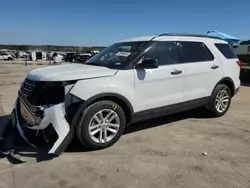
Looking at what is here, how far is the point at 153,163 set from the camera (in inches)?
149

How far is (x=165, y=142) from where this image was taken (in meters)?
4.60

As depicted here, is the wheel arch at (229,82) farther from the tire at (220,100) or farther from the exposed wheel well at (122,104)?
the exposed wheel well at (122,104)

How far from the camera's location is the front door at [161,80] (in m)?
4.61

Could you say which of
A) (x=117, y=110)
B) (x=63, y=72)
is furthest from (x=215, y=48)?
(x=63, y=72)

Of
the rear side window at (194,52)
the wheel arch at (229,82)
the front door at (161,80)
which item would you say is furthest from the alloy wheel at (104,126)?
the wheel arch at (229,82)

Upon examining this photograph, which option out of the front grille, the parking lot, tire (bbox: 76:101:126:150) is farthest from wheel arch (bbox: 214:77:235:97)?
the front grille

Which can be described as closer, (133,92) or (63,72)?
(63,72)

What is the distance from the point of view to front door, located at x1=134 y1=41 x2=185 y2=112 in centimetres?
461

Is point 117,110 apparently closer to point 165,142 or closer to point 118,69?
point 118,69

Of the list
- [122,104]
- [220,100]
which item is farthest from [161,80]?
[220,100]

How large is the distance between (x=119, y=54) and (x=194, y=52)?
60.9 inches

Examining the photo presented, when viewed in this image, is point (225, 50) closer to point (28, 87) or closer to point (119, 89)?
point (119, 89)

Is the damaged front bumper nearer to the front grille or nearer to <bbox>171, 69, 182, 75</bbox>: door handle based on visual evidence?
the front grille

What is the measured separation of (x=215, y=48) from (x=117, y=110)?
282 cm
